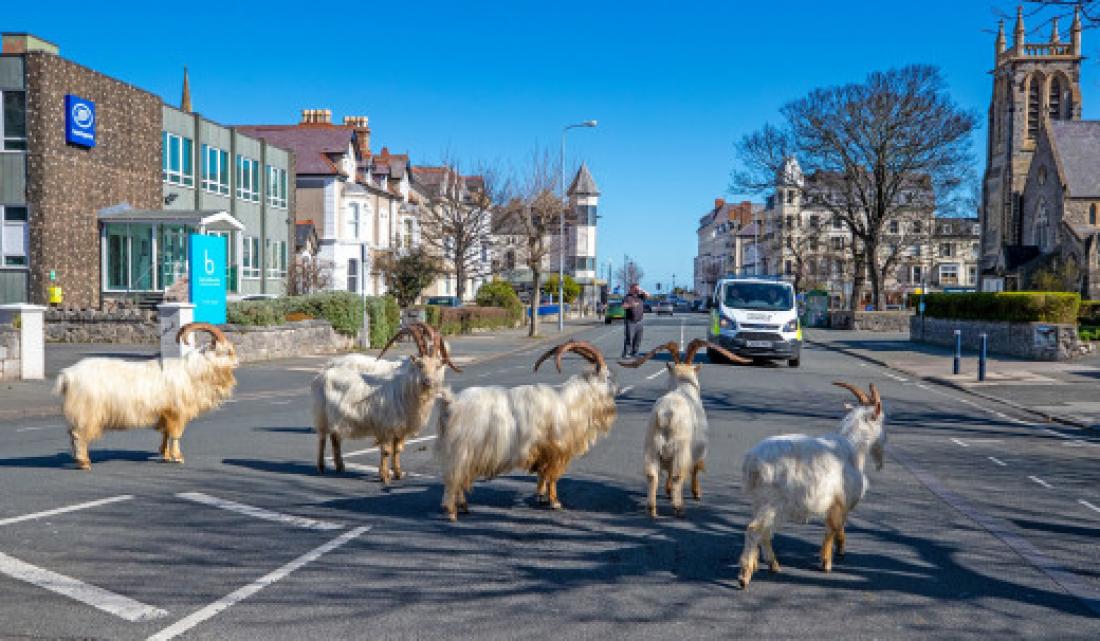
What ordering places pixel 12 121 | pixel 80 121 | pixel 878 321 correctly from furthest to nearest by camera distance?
pixel 878 321 → pixel 80 121 → pixel 12 121

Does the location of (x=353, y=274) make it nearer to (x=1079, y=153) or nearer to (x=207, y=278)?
(x=207, y=278)

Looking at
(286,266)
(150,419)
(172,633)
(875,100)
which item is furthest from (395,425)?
(875,100)

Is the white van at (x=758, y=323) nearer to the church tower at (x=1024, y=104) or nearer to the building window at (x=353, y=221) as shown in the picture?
the building window at (x=353, y=221)

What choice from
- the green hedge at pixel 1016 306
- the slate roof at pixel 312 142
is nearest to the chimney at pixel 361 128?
the slate roof at pixel 312 142

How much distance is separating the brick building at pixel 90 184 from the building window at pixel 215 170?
0.67 meters

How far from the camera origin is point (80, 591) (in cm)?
564

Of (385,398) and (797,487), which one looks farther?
(385,398)

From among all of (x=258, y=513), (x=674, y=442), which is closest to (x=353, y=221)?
(x=258, y=513)

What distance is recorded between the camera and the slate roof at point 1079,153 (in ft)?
203

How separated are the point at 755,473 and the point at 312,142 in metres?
54.0

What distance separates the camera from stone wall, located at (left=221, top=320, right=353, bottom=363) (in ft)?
76.7

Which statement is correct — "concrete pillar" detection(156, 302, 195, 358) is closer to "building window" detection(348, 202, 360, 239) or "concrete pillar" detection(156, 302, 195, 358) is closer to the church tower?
"building window" detection(348, 202, 360, 239)

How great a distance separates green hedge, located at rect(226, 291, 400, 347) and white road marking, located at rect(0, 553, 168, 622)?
18.9m

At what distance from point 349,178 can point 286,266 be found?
29.0 ft
